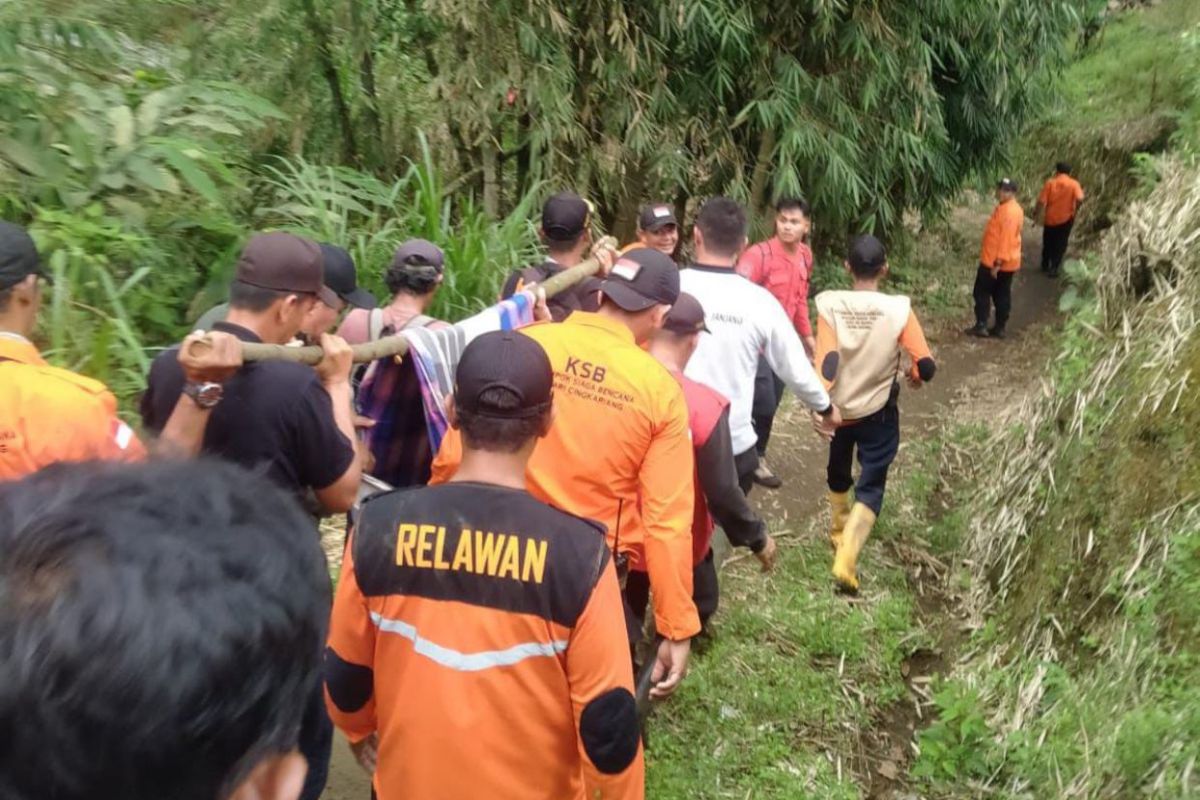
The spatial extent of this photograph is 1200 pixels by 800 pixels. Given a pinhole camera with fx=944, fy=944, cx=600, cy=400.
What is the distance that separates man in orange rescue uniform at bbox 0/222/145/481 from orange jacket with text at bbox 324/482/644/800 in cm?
60

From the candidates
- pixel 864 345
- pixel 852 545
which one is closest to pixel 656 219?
pixel 864 345

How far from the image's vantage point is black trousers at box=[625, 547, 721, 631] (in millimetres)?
3211

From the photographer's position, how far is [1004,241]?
9555 mm

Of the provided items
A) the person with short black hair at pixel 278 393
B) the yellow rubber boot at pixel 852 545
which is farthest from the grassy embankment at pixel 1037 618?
the person with short black hair at pixel 278 393

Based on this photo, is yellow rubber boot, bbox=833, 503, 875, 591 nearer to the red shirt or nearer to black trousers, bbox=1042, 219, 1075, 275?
the red shirt

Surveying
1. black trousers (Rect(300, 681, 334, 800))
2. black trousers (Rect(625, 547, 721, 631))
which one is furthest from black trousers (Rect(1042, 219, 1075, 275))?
black trousers (Rect(300, 681, 334, 800))

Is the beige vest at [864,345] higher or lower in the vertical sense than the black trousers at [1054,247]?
higher

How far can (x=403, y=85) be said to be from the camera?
6434mm

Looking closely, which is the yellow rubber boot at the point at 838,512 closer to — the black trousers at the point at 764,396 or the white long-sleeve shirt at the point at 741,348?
the black trousers at the point at 764,396

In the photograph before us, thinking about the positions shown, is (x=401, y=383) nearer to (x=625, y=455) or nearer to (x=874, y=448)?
(x=625, y=455)

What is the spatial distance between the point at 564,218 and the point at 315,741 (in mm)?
3041

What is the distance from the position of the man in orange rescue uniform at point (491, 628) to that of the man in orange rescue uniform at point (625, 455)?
669 mm

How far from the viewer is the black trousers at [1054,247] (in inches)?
470

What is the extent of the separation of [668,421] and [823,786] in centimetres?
171
